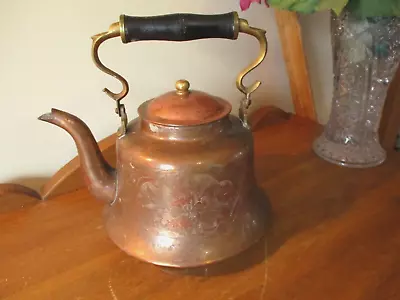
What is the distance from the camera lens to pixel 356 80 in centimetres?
79

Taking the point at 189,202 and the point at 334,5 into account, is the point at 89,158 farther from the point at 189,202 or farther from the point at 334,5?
the point at 334,5

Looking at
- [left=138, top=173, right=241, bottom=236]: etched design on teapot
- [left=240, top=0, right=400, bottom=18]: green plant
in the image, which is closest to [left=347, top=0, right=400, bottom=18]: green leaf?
[left=240, top=0, right=400, bottom=18]: green plant

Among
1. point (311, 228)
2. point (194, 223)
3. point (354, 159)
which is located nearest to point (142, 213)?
point (194, 223)

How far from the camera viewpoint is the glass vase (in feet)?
2.42

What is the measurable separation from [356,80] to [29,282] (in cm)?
55

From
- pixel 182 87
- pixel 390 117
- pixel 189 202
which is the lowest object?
pixel 390 117

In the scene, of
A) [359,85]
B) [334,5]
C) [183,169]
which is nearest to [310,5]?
[334,5]

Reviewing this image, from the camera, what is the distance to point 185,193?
54cm

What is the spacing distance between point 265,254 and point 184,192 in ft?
0.48

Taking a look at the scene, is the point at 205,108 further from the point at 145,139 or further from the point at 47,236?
the point at 47,236

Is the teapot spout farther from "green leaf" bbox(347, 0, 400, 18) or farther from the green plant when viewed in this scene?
"green leaf" bbox(347, 0, 400, 18)

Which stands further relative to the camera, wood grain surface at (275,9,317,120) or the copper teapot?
wood grain surface at (275,9,317,120)

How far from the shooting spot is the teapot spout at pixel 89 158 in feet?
1.97

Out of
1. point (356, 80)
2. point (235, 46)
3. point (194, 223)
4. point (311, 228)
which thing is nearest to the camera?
point (194, 223)
